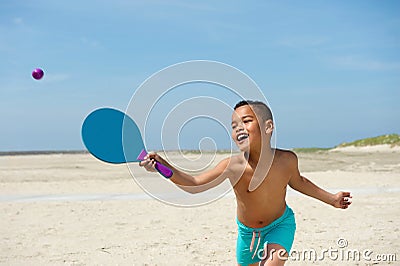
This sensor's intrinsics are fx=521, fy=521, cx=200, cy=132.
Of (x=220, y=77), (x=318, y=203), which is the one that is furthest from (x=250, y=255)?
(x=318, y=203)

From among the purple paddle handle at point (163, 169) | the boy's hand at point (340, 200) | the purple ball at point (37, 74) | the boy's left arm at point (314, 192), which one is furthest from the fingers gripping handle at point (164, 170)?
the purple ball at point (37, 74)

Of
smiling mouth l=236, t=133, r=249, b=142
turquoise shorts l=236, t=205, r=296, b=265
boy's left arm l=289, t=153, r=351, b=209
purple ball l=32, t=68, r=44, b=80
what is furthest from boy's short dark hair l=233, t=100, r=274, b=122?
purple ball l=32, t=68, r=44, b=80

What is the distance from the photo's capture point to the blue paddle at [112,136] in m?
3.98

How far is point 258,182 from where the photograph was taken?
427 cm

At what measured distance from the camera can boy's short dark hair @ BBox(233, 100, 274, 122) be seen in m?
4.15

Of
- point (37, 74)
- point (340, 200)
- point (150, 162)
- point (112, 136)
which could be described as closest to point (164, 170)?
point (150, 162)

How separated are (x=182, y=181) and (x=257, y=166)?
29.4 inches

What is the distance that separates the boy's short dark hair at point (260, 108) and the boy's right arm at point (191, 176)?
1.54 ft

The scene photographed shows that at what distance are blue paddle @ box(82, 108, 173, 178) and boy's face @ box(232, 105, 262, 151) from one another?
77 cm

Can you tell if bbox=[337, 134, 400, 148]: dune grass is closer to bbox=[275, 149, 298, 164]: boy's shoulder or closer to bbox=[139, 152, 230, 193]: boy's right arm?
bbox=[275, 149, 298, 164]: boy's shoulder

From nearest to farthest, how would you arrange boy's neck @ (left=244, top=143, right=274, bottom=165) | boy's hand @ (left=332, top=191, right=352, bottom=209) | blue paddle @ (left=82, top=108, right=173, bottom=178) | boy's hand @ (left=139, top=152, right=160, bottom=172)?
boy's hand @ (left=139, top=152, right=160, bottom=172)
blue paddle @ (left=82, top=108, right=173, bottom=178)
boy's neck @ (left=244, top=143, right=274, bottom=165)
boy's hand @ (left=332, top=191, right=352, bottom=209)

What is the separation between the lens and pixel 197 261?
6.05 meters

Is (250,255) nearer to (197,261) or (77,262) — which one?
(197,261)

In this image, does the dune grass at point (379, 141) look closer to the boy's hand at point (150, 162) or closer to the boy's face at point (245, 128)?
the boy's face at point (245, 128)
